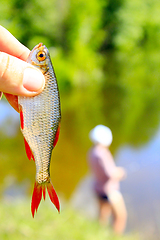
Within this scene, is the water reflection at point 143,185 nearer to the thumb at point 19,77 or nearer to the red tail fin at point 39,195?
the red tail fin at point 39,195

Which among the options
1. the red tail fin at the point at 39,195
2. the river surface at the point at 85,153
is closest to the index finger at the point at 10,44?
the red tail fin at the point at 39,195

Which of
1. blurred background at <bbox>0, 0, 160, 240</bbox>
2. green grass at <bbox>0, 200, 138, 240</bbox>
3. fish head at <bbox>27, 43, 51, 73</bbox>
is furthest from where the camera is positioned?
blurred background at <bbox>0, 0, 160, 240</bbox>

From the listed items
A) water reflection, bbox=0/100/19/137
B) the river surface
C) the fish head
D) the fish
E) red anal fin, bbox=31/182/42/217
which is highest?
the fish head

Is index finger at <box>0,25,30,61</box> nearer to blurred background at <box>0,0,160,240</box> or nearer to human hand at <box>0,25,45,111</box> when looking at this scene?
human hand at <box>0,25,45,111</box>

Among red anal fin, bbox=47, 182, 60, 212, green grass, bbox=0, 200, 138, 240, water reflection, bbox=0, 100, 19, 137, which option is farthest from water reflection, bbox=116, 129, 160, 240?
red anal fin, bbox=47, 182, 60, 212

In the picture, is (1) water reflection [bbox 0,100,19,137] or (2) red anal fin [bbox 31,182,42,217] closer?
(2) red anal fin [bbox 31,182,42,217]

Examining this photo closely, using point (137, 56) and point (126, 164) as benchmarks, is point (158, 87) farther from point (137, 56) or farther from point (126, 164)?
point (137, 56)

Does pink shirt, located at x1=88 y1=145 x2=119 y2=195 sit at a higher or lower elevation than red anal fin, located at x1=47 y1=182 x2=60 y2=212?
lower

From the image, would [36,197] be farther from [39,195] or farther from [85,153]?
[85,153]
